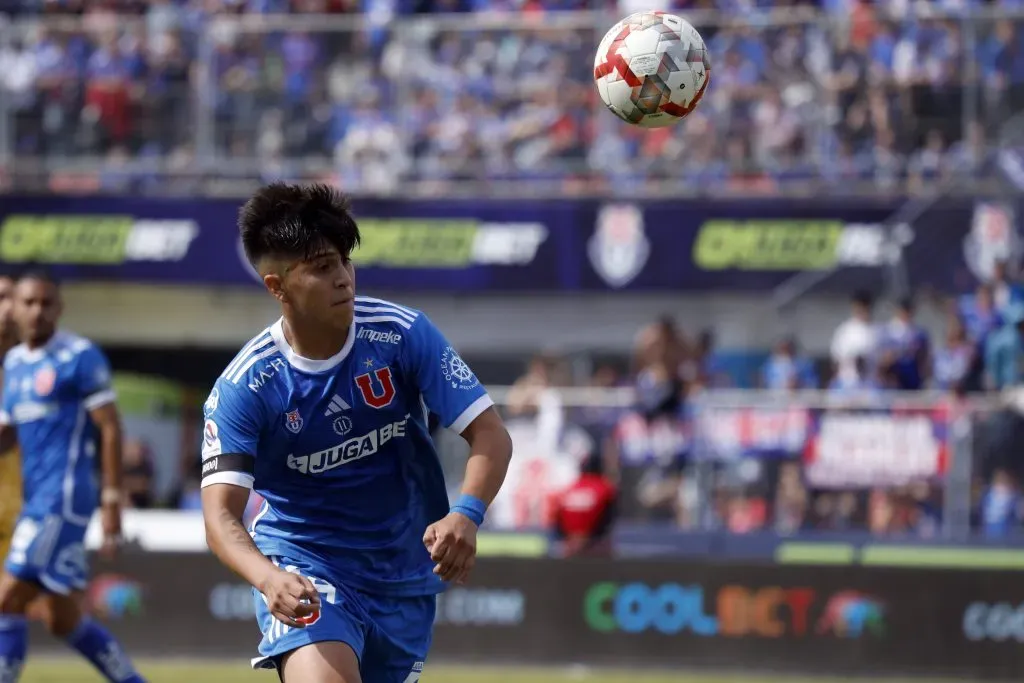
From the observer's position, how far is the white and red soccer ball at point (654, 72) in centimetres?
764

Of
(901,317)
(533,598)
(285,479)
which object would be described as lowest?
(533,598)

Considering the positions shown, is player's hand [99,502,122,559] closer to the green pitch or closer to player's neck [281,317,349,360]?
the green pitch

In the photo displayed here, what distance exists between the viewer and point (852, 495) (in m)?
14.7

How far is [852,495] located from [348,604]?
381 inches

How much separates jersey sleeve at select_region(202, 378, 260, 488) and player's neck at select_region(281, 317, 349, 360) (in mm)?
247

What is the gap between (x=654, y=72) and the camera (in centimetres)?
768

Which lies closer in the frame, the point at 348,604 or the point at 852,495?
the point at 348,604

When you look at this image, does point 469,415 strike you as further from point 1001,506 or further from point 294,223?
point 1001,506

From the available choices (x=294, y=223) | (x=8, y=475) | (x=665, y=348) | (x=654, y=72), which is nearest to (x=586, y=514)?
(x=665, y=348)

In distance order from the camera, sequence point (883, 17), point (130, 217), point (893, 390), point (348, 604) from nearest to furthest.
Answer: point (348, 604) → point (893, 390) → point (883, 17) → point (130, 217)

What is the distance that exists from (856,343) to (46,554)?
897 cm

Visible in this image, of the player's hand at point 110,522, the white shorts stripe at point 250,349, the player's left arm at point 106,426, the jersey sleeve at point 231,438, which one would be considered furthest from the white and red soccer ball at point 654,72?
the player's hand at point 110,522

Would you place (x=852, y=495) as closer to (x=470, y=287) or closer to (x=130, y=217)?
(x=470, y=287)

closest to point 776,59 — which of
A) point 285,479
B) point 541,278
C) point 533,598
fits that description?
point 541,278
